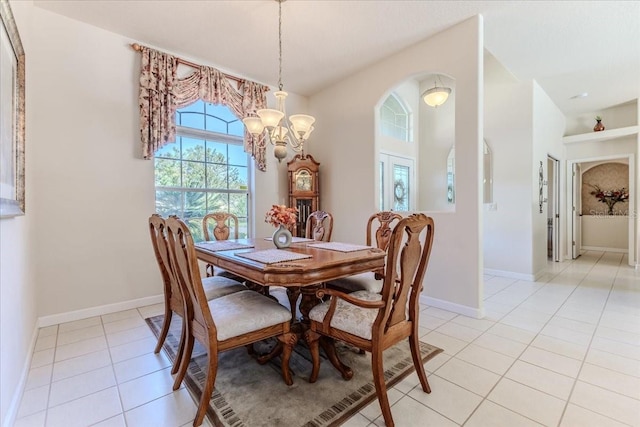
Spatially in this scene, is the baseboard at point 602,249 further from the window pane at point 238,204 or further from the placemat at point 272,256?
the placemat at point 272,256

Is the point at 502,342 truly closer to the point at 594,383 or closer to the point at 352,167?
the point at 594,383

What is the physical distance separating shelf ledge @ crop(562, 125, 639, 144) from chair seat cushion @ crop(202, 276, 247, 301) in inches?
279

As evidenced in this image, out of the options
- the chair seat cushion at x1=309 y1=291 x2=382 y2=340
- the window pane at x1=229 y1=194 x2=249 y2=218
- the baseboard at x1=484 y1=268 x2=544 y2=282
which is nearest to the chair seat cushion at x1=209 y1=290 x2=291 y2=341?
the chair seat cushion at x1=309 y1=291 x2=382 y2=340

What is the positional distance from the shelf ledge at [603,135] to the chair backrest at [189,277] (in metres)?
7.37

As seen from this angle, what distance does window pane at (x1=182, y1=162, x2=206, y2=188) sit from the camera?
3.73m

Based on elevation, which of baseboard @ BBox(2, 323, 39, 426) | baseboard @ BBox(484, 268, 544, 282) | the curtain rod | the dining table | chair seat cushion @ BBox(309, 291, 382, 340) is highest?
the curtain rod

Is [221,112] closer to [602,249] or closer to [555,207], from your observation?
[555,207]

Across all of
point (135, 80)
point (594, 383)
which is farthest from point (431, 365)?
point (135, 80)

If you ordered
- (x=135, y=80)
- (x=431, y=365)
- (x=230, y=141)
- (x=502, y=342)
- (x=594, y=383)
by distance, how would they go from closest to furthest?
(x=594, y=383) < (x=431, y=365) < (x=502, y=342) < (x=135, y=80) < (x=230, y=141)

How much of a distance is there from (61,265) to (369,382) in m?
3.10

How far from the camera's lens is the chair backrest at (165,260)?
5.96 feet

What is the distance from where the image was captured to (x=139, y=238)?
329 centimetres

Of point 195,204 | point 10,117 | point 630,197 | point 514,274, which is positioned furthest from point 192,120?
point 630,197

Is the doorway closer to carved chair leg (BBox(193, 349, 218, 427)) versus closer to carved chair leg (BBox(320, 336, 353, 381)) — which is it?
carved chair leg (BBox(320, 336, 353, 381))
